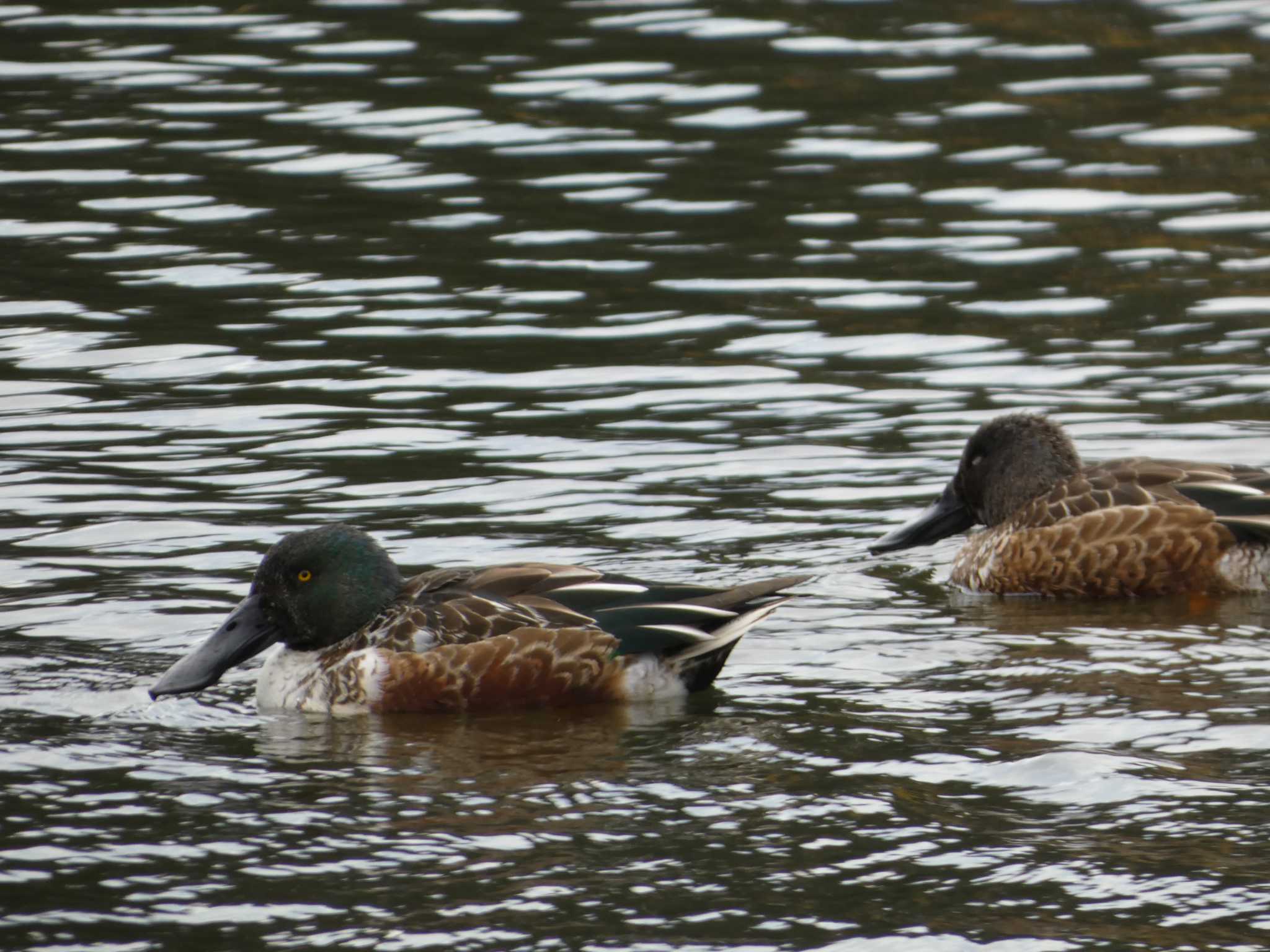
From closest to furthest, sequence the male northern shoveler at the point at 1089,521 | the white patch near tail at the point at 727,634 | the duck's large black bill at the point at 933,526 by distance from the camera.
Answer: the white patch near tail at the point at 727,634, the male northern shoveler at the point at 1089,521, the duck's large black bill at the point at 933,526

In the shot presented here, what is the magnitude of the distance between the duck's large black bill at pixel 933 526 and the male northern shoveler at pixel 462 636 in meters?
1.89

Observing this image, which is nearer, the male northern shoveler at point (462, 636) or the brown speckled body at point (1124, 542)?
the male northern shoveler at point (462, 636)

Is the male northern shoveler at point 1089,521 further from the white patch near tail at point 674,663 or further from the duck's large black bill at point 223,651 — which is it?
the duck's large black bill at point 223,651

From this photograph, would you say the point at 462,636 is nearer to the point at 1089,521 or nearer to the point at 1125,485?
the point at 1089,521

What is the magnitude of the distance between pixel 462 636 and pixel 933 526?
3129 mm

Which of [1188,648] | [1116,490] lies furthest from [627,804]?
[1116,490]

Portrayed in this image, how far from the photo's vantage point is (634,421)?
1320 cm

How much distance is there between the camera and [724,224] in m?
17.0

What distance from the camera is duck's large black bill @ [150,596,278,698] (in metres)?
9.02

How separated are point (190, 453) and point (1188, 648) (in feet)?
18.8

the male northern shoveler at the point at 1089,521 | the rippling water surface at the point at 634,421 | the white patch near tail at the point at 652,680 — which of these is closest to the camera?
the rippling water surface at the point at 634,421

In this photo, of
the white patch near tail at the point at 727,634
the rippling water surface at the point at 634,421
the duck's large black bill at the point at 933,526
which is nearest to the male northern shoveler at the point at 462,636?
the white patch near tail at the point at 727,634

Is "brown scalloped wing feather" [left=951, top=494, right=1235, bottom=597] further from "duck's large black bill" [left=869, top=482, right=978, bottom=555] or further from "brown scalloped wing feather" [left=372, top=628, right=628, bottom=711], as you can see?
"brown scalloped wing feather" [left=372, top=628, right=628, bottom=711]

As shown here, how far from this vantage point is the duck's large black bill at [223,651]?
9.02 meters
